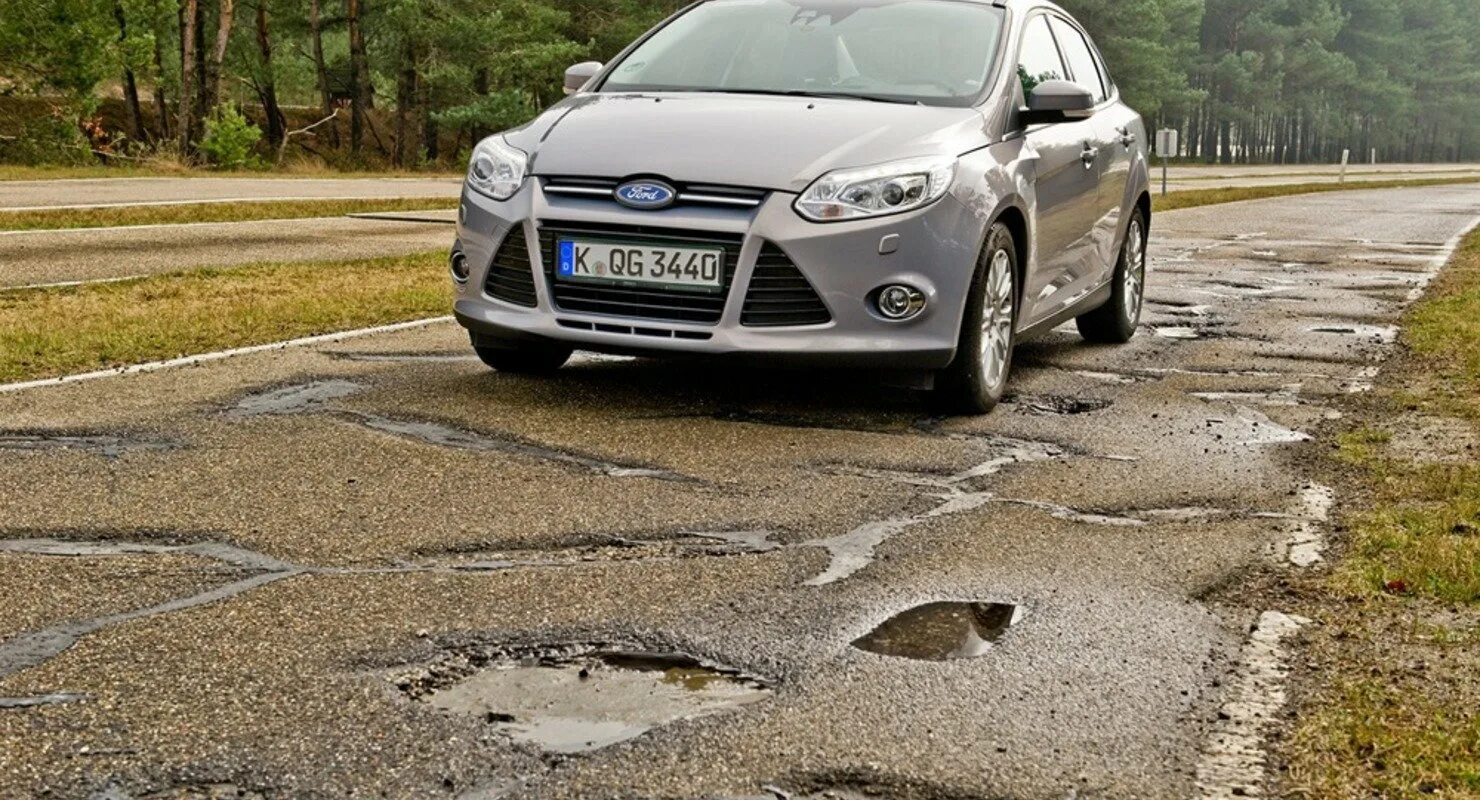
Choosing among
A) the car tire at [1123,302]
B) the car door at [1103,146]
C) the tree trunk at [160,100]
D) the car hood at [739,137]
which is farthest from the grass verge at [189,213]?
the tree trunk at [160,100]

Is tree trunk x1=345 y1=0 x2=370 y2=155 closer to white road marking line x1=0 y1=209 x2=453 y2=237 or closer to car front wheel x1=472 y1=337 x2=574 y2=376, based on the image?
white road marking line x1=0 y1=209 x2=453 y2=237

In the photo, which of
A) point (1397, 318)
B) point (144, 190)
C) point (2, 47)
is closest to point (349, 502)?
point (1397, 318)

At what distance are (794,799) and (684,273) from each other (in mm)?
3628

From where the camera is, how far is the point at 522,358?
7656 mm

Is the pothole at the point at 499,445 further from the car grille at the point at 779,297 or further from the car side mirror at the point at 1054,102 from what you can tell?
the car side mirror at the point at 1054,102

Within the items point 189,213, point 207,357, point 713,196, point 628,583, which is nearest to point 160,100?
point 189,213

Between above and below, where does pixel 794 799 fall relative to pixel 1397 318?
above

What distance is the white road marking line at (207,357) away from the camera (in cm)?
709

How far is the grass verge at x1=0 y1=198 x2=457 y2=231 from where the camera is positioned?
16.4 metres

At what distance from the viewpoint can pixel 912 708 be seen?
3.59 m

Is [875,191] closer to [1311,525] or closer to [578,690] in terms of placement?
[1311,525]

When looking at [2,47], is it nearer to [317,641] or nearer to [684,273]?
[684,273]

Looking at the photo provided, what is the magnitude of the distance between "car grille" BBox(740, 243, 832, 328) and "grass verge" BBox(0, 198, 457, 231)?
10.9m

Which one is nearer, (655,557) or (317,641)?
(317,641)
